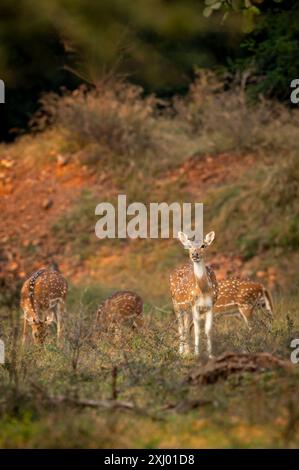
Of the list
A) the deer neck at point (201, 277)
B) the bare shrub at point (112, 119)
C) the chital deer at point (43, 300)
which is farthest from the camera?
the bare shrub at point (112, 119)

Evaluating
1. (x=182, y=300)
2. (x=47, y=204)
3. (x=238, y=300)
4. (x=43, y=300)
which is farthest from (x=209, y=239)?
(x=47, y=204)

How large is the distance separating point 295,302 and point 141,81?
40.1ft

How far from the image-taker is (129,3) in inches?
1017

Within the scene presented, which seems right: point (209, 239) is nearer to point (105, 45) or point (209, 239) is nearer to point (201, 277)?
point (201, 277)

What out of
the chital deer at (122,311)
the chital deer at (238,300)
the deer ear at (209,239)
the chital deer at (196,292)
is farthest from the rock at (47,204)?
the deer ear at (209,239)

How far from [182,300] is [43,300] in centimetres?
267

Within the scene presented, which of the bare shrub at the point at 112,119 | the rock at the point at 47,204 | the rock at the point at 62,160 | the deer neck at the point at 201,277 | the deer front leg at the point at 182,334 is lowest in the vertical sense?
the deer front leg at the point at 182,334

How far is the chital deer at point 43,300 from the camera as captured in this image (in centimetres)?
1410

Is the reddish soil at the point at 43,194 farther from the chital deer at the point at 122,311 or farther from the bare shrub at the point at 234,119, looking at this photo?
the chital deer at the point at 122,311

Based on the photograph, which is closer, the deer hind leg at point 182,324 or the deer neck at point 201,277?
the deer hind leg at point 182,324

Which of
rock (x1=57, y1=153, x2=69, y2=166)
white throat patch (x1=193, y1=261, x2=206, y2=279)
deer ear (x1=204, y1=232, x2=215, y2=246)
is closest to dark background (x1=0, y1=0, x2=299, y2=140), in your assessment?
rock (x1=57, y1=153, x2=69, y2=166)

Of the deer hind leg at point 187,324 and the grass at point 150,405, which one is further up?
the deer hind leg at point 187,324

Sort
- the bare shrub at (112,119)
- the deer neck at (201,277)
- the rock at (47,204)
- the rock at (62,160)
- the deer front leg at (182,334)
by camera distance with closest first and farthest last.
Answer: the deer front leg at (182,334)
the deer neck at (201,277)
the rock at (47,204)
the bare shrub at (112,119)
the rock at (62,160)

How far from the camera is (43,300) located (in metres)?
14.6
